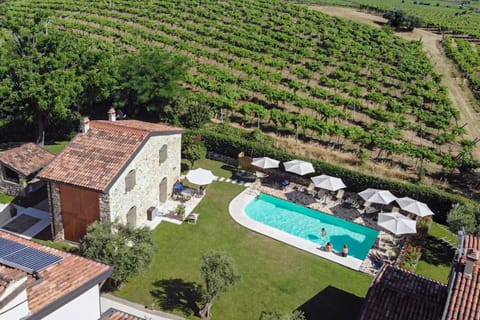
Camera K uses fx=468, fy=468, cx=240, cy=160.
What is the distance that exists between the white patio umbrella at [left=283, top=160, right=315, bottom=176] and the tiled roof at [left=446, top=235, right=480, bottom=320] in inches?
754

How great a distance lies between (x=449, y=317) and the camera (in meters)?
16.0

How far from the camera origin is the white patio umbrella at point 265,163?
37562 millimetres

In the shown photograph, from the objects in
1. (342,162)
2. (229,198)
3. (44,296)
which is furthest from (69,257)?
(342,162)

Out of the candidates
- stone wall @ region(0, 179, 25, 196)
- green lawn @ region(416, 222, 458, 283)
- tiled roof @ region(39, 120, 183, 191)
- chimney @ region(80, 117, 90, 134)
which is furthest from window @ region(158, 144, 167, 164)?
green lawn @ region(416, 222, 458, 283)

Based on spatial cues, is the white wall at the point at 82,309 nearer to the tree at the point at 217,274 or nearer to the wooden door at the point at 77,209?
the tree at the point at 217,274

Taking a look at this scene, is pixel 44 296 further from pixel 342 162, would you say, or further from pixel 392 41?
pixel 392 41

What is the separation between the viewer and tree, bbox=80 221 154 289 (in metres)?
22.8

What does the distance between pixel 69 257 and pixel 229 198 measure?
1837cm

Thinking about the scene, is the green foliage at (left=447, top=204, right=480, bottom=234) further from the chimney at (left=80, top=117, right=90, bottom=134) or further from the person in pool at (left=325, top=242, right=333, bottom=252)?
the chimney at (left=80, top=117, right=90, bottom=134)

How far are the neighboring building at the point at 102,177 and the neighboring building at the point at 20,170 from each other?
6.02 m

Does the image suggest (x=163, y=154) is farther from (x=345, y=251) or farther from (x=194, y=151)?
(x=345, y=251)

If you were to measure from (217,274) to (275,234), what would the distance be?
970 cm

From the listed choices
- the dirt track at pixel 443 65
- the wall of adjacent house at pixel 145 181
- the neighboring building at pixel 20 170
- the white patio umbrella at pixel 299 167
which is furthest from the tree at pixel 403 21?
the neighboring building at pixel 20 170

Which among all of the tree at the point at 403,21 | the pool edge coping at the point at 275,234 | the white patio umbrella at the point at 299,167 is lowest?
the pool edge coping at the point at 275,234
